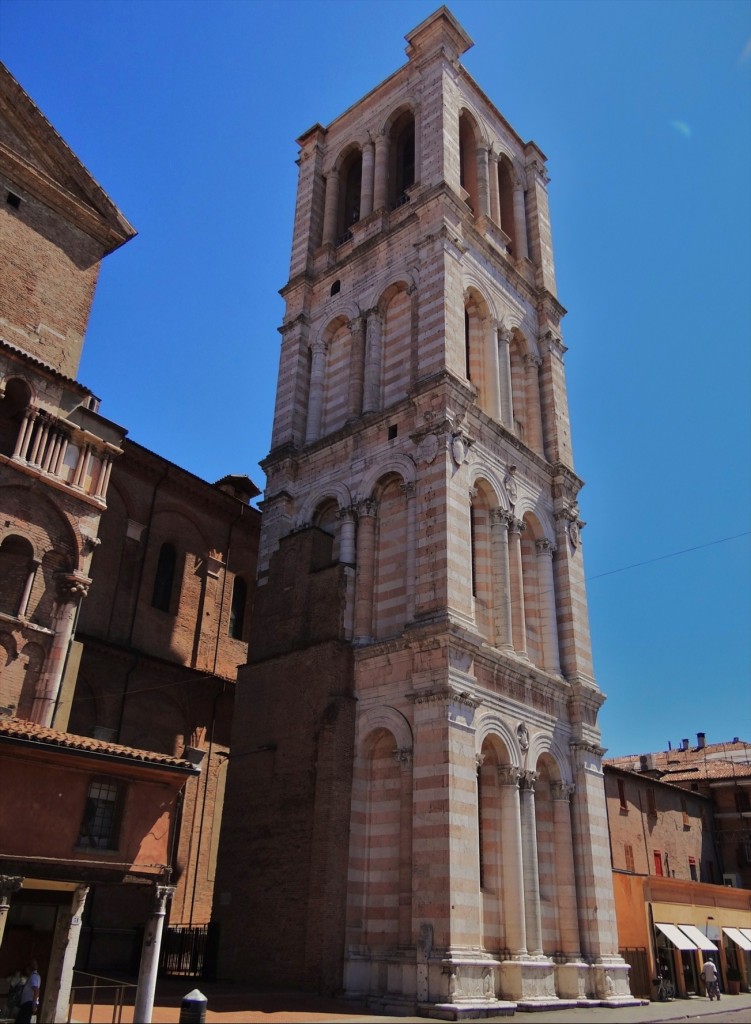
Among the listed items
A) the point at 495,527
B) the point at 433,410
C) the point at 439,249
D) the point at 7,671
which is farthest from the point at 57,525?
the point at 439,249

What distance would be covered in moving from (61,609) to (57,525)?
211 cm

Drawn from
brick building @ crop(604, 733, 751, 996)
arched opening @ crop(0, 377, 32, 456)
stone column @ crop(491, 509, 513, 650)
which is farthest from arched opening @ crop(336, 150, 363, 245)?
brick building @ crop(604, 733, 751, 996)

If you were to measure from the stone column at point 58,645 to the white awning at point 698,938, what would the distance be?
23.4 metres

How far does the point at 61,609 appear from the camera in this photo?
67.3ft

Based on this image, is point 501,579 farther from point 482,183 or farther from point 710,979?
point 482,183

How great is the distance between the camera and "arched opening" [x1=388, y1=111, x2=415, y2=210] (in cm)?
3444

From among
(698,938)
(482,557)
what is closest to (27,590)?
(482,557)

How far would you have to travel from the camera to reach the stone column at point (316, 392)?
3045 cm

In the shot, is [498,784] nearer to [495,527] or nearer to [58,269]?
[495,527]

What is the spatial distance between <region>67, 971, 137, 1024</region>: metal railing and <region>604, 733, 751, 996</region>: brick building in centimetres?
1614

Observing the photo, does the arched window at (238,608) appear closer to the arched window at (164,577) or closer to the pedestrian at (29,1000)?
the arched window at (164,577)

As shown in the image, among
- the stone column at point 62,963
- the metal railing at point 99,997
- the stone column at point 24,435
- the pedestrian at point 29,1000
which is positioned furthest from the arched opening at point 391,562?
the pedestrian at point 29,1000

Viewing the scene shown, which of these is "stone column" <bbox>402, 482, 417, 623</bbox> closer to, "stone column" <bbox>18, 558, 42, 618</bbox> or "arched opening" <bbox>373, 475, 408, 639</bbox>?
"arched opening" <bbox>373, 475, 408, 639</bbox>

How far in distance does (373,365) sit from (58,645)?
14247 millimetres
